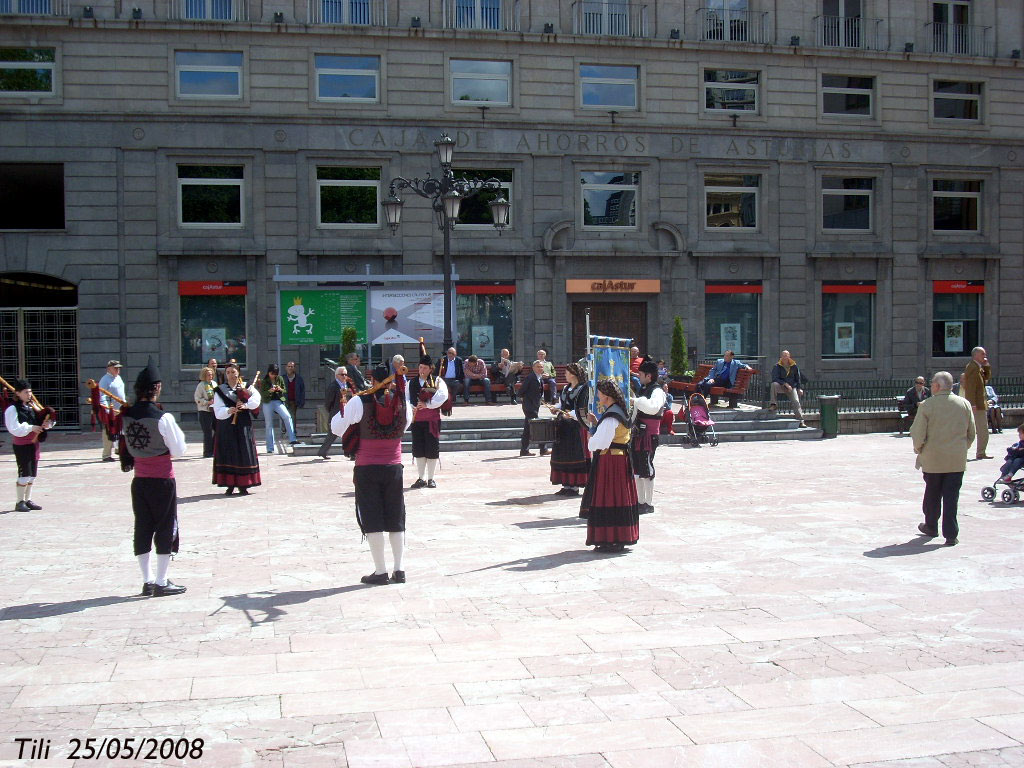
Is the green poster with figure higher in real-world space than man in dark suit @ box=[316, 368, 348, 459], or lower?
higher

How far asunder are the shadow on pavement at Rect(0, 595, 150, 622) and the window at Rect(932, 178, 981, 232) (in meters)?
29.2

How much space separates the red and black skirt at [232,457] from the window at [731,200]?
62.8ft

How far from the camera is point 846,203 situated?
3180 cm

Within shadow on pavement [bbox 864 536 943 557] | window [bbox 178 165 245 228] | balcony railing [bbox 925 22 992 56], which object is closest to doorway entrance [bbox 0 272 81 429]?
window [bbox 178 165 245 228]

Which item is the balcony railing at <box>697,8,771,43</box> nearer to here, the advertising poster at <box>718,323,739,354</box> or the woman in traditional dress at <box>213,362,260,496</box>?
the advertising poster at <box>718,323,739,354</box>

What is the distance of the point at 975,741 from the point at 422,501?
30.5ft

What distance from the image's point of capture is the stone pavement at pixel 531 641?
18.7ft

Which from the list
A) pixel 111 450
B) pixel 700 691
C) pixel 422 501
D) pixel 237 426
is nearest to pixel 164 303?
pixel 111 450

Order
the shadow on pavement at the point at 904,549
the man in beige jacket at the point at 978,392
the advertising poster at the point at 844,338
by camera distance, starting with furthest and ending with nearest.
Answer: the advertising poster at the point at 844,338 < the man in beige jacket at the point at 978,392 < the shadow on pavement at the point at 904,549

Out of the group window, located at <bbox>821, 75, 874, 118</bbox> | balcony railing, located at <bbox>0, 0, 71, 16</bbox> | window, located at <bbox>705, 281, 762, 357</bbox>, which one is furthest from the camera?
window, located at <bbox>821, 75, 874, 118</bbox>

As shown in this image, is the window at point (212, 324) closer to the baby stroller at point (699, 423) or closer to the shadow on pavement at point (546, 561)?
the baby stroller at point (699, 423)

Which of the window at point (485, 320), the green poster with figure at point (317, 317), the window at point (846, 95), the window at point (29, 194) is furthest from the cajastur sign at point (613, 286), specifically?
the window at point (29, 194)

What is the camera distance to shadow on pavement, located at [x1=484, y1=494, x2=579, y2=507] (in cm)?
1397

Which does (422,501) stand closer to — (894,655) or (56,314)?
(894,655)
